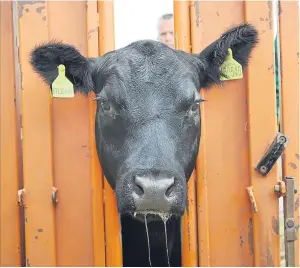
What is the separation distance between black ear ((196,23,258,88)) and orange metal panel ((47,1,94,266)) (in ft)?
2.94

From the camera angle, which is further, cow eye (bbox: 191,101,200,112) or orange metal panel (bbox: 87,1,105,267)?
orange metal panel (bbox: 87,1,105,267)

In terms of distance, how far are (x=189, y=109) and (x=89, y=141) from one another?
81cm

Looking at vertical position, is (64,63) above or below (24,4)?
below

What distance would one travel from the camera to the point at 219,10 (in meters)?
3.10

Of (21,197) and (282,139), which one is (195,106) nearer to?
(282,139)

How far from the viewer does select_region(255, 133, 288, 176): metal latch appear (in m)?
2.97

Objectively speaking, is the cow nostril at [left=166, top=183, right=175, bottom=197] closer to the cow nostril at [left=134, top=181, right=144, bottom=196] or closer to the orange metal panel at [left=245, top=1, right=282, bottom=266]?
the cow nostril at [left=134, top=181, right=144, bottom=196]

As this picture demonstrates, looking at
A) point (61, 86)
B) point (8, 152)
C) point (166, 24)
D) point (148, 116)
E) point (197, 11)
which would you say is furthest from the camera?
point (166, 24)

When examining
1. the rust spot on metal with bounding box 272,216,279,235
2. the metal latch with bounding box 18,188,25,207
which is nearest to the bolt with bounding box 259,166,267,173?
the rust spot on metal with bounding box 272,216,279,235

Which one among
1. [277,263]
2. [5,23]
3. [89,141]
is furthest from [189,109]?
[5,23]

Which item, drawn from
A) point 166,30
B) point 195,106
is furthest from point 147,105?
point 166,30

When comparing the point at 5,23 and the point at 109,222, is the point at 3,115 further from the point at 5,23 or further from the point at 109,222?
the point at 109,222

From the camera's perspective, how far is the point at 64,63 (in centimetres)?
304

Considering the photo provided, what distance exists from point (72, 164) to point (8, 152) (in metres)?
0.50
